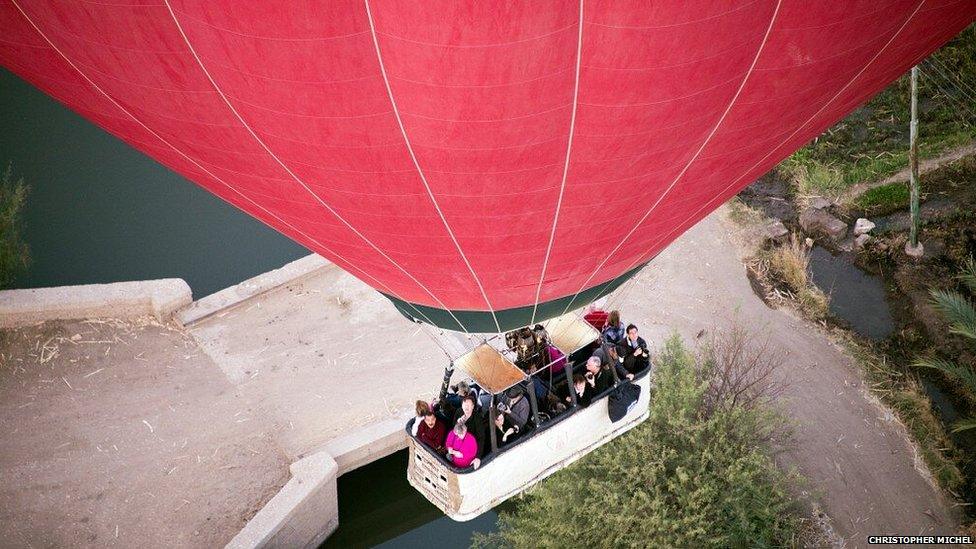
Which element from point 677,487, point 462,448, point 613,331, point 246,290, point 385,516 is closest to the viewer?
point 462,448

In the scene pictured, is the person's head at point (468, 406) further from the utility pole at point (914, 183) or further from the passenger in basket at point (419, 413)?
the utility pole at point (914, 183)

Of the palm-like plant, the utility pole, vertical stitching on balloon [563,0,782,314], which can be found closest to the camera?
vertical stitching on balloon [563,0,782,314]

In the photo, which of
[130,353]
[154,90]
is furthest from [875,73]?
[130,353]

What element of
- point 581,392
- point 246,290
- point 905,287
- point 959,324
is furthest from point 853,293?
point 246,290

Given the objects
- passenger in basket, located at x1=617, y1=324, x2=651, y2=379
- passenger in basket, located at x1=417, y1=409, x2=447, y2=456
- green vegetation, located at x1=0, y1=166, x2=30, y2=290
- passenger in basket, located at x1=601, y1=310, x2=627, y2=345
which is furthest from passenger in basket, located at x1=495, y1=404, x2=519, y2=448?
green vegetation, located at x1=0, y1=166, x2=30, y2=290

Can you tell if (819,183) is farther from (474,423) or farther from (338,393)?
(474,423)

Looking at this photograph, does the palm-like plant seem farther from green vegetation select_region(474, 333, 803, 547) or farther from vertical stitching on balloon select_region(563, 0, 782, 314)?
vertical stitching on balloon select_region(563, 0, 782, 314)
